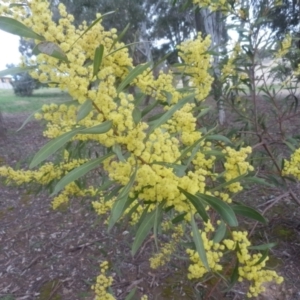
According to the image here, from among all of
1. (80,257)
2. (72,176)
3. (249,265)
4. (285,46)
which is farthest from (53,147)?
(80,257)

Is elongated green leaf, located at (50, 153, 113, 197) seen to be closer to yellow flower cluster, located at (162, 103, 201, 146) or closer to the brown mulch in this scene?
yellow flower cluster, located at (162, 103, 201, 146)

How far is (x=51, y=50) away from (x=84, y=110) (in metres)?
0.17

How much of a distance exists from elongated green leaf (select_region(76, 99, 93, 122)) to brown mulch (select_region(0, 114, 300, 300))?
132 centimetres

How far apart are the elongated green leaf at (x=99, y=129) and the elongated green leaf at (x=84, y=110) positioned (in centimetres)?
4

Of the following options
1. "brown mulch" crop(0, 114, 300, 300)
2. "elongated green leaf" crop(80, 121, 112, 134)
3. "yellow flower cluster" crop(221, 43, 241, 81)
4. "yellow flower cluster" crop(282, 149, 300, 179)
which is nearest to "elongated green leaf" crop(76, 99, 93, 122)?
"elongated green leaf" crop(80, 121, 112, 134)

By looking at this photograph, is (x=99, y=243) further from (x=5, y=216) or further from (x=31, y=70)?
(x=31, y=70)

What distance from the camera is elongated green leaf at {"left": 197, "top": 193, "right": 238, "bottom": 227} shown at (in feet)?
3.39

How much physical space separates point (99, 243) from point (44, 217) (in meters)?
1.01

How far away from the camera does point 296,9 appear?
776 cm

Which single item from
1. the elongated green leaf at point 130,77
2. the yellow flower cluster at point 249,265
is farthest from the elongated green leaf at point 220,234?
the elongated green leaf at point 130,77

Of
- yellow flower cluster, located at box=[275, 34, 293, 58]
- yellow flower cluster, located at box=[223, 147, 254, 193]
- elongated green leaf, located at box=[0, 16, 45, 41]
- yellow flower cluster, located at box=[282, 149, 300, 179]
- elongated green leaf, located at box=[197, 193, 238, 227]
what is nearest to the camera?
elongated green leaf, located at box=[0, 16, 45, 41]

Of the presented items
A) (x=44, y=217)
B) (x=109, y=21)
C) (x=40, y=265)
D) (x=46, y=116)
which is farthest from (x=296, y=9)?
(x=46, y=116)

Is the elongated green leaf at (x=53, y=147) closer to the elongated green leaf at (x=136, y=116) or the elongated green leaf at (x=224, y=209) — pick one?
the elongated green leaf at (x=136, y=116)

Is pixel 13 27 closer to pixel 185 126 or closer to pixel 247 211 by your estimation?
pixel 185 126
